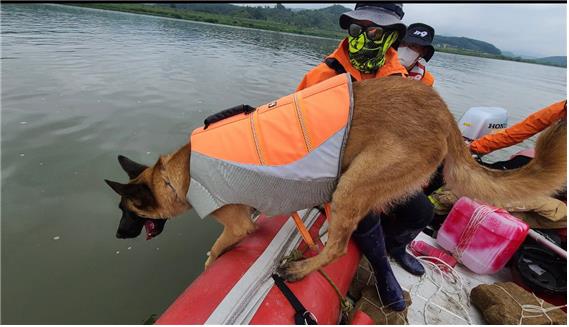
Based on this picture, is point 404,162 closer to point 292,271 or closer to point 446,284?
point 292,271

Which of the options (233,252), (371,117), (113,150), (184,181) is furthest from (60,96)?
(371,117)

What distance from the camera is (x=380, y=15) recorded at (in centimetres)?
293

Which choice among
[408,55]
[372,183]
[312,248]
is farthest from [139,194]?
[408,55]

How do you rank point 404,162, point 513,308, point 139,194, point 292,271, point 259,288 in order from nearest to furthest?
point 404,162 < point 259,288 < point 292,271 < point 513,308 < point 139,194

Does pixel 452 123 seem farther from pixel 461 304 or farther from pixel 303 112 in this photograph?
pixel 461 304

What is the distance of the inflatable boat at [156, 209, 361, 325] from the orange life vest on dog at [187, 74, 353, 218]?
482mm

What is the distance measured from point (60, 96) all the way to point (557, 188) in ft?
32.0

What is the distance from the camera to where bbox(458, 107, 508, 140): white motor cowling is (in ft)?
20.1

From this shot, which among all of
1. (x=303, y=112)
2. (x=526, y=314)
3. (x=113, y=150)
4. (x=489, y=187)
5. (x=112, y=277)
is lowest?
(x=112, y=277)

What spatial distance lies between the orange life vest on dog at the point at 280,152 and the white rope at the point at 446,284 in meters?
1.77

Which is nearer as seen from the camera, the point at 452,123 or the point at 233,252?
the point at 452,123

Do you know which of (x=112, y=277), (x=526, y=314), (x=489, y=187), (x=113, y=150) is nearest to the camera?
(x=489, y=187)

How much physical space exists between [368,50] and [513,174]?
1763mm

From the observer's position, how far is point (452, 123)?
2125 millimetres
